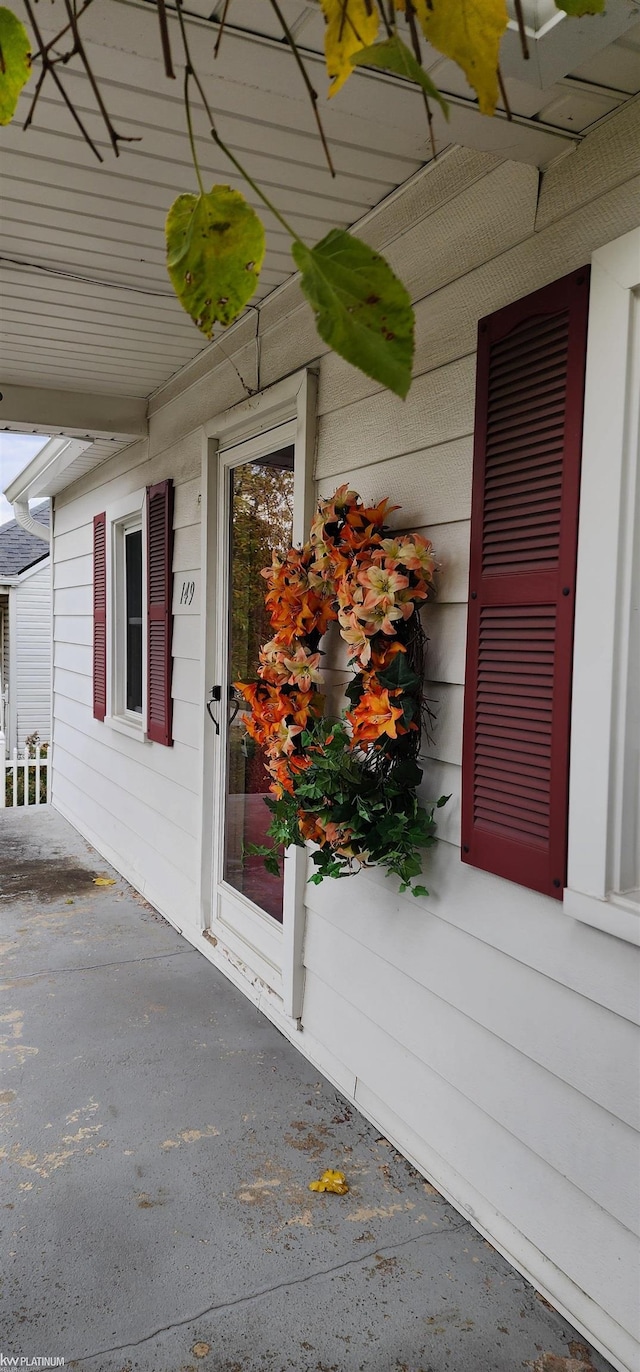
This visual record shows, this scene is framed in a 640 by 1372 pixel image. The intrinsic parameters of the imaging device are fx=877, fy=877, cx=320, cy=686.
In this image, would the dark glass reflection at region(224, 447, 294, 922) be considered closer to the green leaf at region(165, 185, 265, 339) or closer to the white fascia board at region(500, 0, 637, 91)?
the white fascia board at region(500, 0, 637, 91)

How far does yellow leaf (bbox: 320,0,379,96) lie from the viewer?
47 cm

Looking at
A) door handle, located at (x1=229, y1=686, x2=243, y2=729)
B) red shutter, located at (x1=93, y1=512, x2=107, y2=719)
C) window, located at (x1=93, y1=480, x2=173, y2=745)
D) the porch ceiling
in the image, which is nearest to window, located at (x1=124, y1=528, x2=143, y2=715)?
window, located at (x1=93, y1=480, x2=173, y2=745)

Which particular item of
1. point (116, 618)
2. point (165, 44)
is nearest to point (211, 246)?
point (165, 44)

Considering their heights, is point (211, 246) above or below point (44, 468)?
below

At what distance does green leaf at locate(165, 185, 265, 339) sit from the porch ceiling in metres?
1.19

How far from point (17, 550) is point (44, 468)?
726 centimetres

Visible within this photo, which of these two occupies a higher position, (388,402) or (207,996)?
(388,402)

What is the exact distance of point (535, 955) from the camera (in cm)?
186

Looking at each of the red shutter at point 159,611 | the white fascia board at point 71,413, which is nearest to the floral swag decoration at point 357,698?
the red shutter at point 159,611

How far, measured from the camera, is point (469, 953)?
6.82 ft

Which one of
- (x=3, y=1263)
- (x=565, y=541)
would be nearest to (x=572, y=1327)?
(x=3, y=1263)

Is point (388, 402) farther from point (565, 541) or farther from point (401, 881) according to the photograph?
point (401, 881)

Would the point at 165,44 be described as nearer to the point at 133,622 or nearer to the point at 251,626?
the point at 251,626

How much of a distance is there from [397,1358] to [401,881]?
1.01 metres
